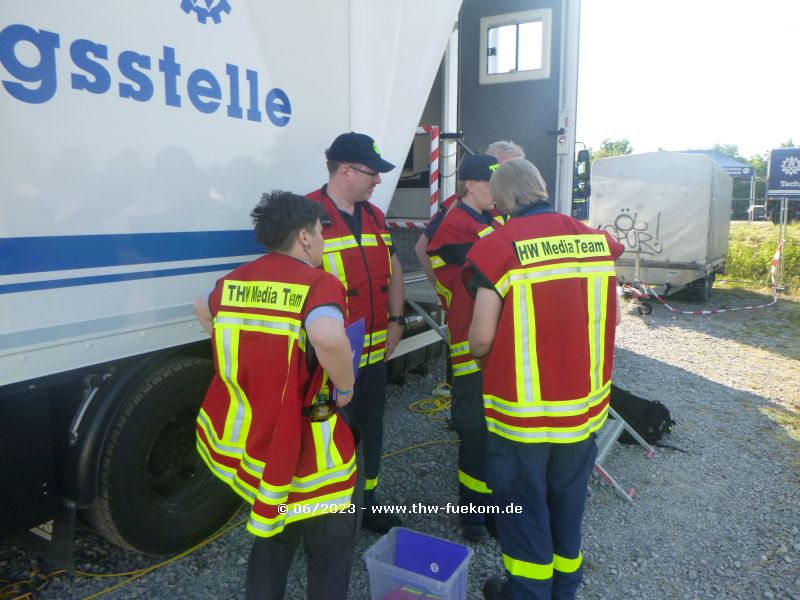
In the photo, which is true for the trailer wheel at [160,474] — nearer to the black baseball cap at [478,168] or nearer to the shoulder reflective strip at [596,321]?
the black baseball cap at [478,168]

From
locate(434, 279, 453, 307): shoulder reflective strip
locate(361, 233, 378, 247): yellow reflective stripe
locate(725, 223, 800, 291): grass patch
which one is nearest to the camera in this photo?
locate(361, 233, 378, 247): yellow reflective stripe

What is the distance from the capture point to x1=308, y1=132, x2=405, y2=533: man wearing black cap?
98.5 inches

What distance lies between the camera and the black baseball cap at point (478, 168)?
280 centimetres

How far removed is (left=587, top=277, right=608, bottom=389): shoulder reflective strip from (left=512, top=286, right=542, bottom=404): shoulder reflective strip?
216mm

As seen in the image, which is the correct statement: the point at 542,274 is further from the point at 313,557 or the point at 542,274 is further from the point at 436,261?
the point at 313,557

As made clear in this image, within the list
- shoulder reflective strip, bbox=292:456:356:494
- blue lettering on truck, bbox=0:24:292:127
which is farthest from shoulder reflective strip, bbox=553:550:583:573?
blue lettering on truck, bbox=0:24:292:127

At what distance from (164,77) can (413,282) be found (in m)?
2.58

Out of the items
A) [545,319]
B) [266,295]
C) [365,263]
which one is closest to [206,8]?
[365,263]

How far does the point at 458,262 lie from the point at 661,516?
5.83 ft

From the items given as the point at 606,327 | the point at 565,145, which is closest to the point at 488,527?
the point at 606,327

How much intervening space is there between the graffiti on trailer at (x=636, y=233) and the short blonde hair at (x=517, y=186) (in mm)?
7828

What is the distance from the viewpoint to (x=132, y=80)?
2037mm

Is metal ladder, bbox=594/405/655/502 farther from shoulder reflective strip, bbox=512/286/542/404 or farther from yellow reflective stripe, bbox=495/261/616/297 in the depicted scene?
yellow reflective stripe, bbox=495/261/616/297

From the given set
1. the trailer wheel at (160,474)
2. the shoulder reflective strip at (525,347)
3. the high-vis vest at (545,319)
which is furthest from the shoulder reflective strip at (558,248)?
the trailer wheel at (160,474)
